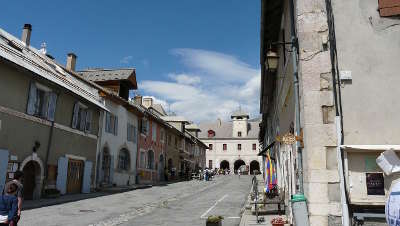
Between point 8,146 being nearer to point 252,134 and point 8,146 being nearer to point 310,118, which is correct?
point 310,118

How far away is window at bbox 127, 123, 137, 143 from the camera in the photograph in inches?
1024

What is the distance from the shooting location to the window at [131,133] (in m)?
26.0

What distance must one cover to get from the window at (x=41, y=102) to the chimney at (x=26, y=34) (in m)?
4.86

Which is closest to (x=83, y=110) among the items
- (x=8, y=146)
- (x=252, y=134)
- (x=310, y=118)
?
(x=8, y=146)

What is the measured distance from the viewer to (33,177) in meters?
15.6

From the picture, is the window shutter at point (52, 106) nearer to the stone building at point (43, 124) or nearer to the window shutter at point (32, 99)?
the stone building at point (43, 124)

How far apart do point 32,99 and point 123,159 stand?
11.3 meters

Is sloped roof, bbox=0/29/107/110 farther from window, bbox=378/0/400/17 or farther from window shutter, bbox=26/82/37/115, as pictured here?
window, bbox=378/0/400/17

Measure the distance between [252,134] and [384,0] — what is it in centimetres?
6596

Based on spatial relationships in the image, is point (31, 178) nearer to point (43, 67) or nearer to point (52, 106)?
point (52, 106)

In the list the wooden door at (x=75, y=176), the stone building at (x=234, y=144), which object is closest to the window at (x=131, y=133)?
the wooden door at (x=75, y=176)

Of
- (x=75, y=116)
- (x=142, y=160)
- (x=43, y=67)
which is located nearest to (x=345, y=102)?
(x=43, y=67)

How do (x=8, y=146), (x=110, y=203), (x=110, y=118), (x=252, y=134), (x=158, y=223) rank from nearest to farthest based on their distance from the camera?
(x=158, y=223)
(x=8, y=146)
(x=110, y=203)
(x=110, y=118)
(x=252, y=134)

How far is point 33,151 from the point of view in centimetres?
1499
